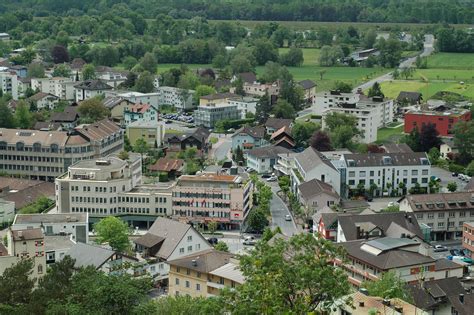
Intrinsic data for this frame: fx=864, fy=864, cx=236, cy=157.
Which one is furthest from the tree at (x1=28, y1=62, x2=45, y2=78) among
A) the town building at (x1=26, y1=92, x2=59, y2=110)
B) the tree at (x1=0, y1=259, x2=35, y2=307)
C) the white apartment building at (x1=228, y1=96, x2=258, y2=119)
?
the tree at (x1=0, y1=259, x2=35, y2=307)

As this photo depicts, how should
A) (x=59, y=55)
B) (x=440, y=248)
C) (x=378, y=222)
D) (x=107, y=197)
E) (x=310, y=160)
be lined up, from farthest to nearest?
1. (x=59, y=55)
2. (x=310, y=160)
3. (x=107, y=197)
4. (x=440, y=248)
5. (x=378, y=222)

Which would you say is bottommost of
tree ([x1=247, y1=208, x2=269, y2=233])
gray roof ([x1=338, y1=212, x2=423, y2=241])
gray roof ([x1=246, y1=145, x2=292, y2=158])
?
tree ([x1=247, y1=208, x2=269, y2=233])

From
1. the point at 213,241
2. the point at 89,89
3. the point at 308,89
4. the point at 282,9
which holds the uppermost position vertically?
the point at 282,9

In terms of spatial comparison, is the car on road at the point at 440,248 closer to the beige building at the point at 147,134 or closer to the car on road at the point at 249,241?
the car on road at the point at 249,241

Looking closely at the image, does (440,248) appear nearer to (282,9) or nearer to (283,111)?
(283,111)

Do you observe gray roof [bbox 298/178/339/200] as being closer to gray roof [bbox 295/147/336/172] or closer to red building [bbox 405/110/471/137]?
gray roof [bbox 295/147/336/172]

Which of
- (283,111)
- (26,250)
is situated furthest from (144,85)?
(26,250)

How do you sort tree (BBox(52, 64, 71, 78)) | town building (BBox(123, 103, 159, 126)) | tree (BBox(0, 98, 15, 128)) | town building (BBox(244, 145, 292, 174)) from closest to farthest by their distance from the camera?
town building (BBox(244, 145, 292, 174)) < tree (BBox(0, 98, 15, 128)) < town building (BBox(123, 103, 159, 126)) < tree (BBox(52, 64, 71, 78))

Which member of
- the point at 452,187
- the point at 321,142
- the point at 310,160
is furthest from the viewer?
the point at 321,142

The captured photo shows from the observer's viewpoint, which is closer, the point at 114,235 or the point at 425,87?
the point at 114,235
